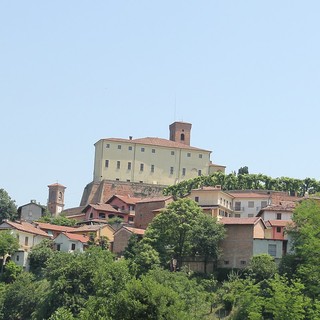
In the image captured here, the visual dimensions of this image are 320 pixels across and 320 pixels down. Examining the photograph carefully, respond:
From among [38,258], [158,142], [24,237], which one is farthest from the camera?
[158,142]

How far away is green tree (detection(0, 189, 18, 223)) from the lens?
91750mm

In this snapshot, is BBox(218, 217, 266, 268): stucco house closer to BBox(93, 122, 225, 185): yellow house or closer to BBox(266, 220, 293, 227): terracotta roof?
BBox(266, 220, 293, 227): terracotta roof

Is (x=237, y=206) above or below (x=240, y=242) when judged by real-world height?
above

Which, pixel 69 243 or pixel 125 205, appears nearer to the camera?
pixel 69 243

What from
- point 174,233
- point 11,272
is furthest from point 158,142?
point 174,233

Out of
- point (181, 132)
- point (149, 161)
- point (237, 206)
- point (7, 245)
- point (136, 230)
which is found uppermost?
point (181, 132)

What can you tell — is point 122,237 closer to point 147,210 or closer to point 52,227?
point 147,210

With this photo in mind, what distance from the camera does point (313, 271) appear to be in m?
58.8

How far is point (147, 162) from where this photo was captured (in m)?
104

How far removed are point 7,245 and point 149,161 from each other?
31136 mm

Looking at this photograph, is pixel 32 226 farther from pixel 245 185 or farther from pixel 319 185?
pixel 319 185

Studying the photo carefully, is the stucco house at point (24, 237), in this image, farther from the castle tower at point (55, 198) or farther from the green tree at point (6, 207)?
the castle tower at point (55, 198)

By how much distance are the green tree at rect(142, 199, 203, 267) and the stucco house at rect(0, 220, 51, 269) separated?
12.6 m

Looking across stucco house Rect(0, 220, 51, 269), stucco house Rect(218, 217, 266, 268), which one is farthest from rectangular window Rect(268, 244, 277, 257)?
stucco house Rect(0, 220, 51, 269)
